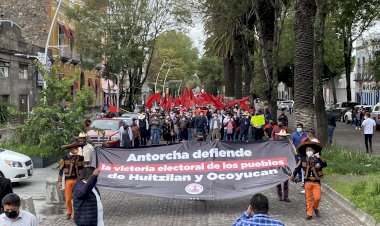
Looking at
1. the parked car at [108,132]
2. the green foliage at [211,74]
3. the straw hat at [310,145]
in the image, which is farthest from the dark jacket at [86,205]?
the green foliage at [211,74]

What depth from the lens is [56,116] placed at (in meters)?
18.4

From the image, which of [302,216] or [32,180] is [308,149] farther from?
[32,180]

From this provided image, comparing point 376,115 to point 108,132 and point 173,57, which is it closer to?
point 108,132

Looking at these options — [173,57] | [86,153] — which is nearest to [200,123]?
[86,153]

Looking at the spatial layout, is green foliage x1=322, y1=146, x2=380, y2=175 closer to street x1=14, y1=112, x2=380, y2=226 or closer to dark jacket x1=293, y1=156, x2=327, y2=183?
street x1=14, y1=112, x2=380, y2=226

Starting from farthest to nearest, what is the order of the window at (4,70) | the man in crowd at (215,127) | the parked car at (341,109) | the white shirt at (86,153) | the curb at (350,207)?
the parked car at (341,109), the window at (4,70), the man in crowd at (215,127), the white shirt at (86,153), the curb at (350,207)

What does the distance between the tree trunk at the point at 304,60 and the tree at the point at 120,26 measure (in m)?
20.8

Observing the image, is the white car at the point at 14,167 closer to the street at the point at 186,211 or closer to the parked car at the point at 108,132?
the street at the point at 186,211

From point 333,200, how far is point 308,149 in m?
2.61

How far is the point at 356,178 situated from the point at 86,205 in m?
9.68

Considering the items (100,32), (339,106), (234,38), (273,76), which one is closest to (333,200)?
(273,76)

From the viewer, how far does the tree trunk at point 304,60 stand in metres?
20.5

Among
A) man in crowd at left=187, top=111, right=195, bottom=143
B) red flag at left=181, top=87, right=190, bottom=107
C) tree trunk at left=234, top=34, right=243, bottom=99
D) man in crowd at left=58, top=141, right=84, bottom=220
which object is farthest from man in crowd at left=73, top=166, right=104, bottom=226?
red flag at left=181, top=87, right=190, bottom=107

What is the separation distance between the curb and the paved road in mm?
106
